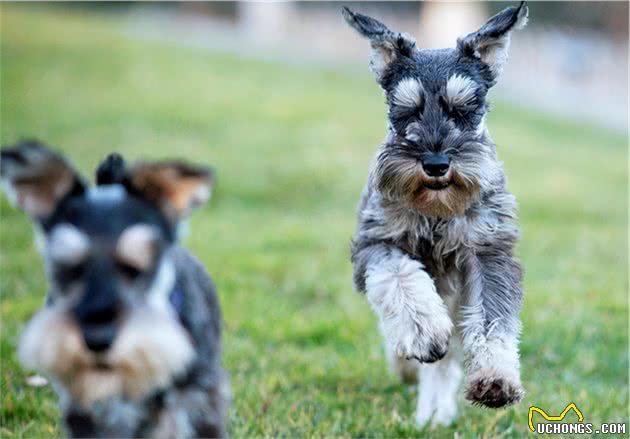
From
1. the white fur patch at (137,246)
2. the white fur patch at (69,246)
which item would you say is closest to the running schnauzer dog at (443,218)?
the white fur patch at (137,246)

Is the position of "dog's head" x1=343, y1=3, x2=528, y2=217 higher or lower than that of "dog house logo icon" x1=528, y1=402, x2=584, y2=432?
higher

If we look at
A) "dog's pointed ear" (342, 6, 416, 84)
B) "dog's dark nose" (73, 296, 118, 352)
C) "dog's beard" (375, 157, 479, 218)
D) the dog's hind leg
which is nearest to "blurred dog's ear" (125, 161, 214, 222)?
"dog's dark nose" (73, 296, 118, 352)

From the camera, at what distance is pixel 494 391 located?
4836 mm

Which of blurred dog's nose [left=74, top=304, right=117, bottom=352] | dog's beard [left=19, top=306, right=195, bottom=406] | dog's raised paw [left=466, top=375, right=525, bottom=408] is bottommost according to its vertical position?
dog's raised paw [left=466, top=375, right=525, bottom=408]

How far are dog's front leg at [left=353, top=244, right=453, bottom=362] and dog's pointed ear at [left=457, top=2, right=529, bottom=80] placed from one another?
3.94 feet

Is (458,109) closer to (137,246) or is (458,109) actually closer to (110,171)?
(110,171)

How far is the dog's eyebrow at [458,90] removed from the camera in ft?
17.2

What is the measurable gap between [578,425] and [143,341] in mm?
3371

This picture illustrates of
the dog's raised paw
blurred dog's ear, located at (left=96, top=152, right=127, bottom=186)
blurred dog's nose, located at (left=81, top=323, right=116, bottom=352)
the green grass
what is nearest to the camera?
blurred dog's nose, located at (left=81, top=323, right=116, bottom=352)

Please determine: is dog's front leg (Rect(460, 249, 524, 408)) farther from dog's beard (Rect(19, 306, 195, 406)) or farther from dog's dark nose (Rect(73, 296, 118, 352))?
dog's dark nose (Rect(73, 296, 118, 352))

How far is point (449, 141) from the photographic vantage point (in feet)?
16.7

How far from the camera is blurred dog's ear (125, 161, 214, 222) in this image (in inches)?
151

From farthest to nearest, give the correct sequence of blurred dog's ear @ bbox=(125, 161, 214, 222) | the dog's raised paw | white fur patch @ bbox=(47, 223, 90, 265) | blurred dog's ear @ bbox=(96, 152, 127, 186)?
the dog's raised paw
blurred dog's ear @ bbox=(96, 152, 127, 186)
blurred dog's ear @ bbox=(125, 161, 214, 222)
white fur patch @ bbox=(47, 223, 90, 265)

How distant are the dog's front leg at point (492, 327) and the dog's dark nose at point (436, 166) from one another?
0.60 metres
